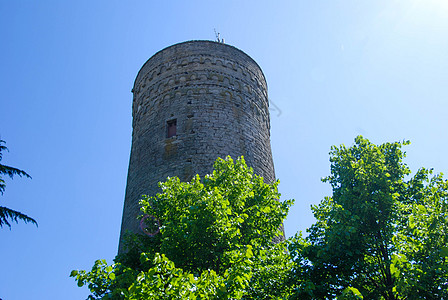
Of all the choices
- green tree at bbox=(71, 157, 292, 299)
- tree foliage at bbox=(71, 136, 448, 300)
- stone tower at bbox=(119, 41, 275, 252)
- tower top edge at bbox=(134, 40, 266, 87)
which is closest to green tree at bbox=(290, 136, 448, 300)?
tree foliage at bbox=(71, 136, 448, 300)

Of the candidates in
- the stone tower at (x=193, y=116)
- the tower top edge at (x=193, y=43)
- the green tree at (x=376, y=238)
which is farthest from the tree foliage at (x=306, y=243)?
the tower top edge at (x=193, y=43)

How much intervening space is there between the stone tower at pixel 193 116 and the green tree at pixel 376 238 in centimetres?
453

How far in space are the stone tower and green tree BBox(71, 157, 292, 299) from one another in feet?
9.50

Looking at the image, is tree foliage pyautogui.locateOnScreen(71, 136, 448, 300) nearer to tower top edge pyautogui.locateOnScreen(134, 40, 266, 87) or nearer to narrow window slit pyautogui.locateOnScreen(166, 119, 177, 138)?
narrow window slit pyautogui.locateOnScreen(166, 119, 177, 138)

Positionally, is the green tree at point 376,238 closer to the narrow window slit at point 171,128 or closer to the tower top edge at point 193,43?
the narrow window slit at point 171,128

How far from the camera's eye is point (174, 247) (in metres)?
7.18

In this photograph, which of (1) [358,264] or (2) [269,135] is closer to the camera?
(1) [358,264]

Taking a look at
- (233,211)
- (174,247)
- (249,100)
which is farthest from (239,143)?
(174,247)

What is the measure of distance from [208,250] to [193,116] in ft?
20.9

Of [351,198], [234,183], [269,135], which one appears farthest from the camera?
[269,135]

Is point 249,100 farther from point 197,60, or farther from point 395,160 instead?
point 395,160

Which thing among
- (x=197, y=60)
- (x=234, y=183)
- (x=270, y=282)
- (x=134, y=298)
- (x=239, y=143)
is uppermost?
(x=197, y=60)

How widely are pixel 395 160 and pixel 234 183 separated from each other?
3448 millimetres

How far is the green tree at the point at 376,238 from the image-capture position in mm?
6191
